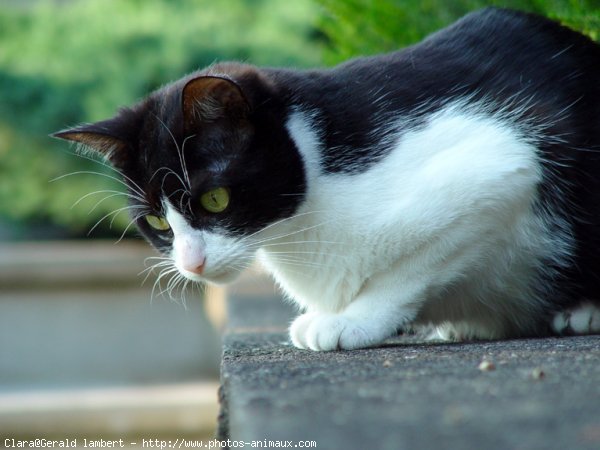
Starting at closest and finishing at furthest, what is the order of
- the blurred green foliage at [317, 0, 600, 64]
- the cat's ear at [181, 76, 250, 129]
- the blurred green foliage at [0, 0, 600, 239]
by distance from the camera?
the cat's ear at [181, 76, 250, 129] < the blurred green foliage at [317, 0, 600, 64] < the blurred green foliage at [0, 0, 600, 239]

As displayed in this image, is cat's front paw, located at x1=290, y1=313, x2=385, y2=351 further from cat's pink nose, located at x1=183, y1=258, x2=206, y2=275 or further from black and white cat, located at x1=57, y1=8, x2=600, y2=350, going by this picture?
cat's pink nose, located at x1=183, y1=258, x2=206, y2=275

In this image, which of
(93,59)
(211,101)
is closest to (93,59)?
(93,59)

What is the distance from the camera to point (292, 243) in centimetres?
179

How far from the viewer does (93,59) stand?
6059 mm

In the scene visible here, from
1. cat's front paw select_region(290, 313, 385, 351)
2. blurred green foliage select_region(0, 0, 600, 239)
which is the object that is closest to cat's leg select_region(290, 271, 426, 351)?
cat's front paw select_region(290, 313, 385, 351)

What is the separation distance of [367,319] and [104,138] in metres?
0.64

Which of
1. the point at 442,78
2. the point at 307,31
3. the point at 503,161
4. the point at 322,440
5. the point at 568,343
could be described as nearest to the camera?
the point at 322,440

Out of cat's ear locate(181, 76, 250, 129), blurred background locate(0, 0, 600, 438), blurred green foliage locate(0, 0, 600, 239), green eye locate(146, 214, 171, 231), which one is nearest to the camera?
cat's ear locate(181, 76, 250, 129)

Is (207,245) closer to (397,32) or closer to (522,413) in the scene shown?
(522,413)

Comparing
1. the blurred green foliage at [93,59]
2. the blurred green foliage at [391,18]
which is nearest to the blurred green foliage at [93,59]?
the blurred green foliage at [93,59]

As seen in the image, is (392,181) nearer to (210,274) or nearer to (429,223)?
(429,223)

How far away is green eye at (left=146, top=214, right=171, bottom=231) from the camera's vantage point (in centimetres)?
179

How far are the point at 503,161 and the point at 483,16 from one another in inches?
17.4

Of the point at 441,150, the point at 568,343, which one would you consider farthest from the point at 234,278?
the point at 568,343
